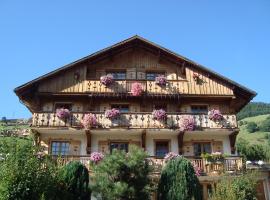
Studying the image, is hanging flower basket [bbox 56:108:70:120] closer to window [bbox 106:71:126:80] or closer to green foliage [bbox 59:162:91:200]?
window [bbox 106:71:126:80]

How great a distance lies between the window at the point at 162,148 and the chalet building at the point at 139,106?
0.19ft

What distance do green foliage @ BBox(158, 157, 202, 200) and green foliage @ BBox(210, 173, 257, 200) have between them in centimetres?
96

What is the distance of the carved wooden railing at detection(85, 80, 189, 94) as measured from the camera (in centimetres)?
2581

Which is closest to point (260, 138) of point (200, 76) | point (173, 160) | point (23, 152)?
point (200, 76)

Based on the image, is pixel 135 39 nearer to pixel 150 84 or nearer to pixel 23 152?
pixel 150 84

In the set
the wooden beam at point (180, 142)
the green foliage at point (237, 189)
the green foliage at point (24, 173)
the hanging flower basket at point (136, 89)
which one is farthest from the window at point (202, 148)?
the green foliage at point (24, 173)

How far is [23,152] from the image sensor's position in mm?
16531

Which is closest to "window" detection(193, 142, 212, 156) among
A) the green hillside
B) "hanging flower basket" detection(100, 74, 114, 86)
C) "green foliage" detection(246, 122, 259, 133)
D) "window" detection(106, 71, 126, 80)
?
"hanging flower basket" detection(100, 74, 114, 86)

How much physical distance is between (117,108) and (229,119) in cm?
683

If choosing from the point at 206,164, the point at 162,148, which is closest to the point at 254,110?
the point at 162,148

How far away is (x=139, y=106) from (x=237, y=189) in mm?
9392

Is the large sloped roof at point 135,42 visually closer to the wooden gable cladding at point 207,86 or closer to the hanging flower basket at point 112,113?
the wooden gable cladding at point 207,86

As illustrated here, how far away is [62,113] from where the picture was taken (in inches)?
938

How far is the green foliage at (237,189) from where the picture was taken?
17.8 meters
